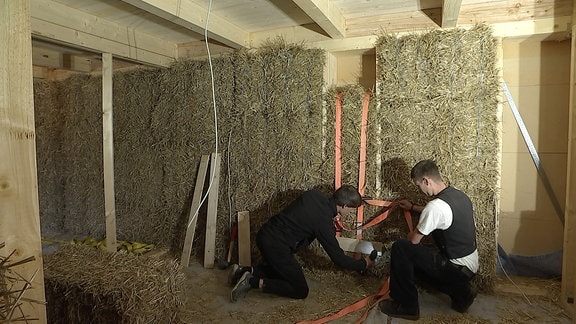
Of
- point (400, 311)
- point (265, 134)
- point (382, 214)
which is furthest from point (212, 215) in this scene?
point (400, 311)

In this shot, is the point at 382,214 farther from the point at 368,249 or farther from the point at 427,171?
the point at 427,171

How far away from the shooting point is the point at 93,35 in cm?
296

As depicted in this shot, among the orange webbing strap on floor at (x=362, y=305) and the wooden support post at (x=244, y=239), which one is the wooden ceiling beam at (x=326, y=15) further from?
the orange webbing strap on floor at (x=362, y=305)

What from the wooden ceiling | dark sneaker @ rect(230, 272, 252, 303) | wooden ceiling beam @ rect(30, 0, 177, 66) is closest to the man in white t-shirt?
dark sneaker @ rect(230, 272, 252, 303)

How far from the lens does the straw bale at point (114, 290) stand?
1.91 meters

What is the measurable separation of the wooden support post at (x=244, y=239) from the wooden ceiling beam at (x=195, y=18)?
1.67m

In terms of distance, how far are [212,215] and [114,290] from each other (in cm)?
160

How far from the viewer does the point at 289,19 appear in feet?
10.1

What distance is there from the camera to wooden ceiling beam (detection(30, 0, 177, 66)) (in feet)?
8.55

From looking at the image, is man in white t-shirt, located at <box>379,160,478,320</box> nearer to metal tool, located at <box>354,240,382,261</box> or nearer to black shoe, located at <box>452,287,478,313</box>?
black shoe, located at <box>452,287,478,313</box>

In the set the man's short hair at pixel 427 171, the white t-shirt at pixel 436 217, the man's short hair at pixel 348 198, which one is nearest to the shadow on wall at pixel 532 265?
the white t-shirt at pixel 436 217

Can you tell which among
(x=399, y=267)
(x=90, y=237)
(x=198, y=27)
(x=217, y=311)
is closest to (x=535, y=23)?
(x=399, y=267)

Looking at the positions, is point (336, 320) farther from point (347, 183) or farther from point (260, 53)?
point (260, 53)

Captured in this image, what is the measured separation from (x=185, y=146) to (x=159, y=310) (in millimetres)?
1969
